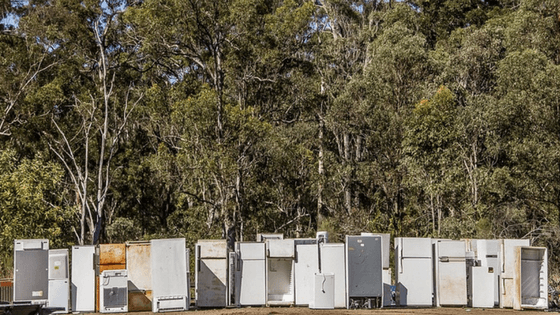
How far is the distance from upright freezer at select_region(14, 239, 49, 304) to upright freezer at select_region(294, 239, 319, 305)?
6.79 metres

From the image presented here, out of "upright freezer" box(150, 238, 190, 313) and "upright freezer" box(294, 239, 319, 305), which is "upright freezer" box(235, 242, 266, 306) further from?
"upright freezer" box(150, 238, 190, 313)

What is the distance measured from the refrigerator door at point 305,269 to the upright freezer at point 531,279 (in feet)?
18.0

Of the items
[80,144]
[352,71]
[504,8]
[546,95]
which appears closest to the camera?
[546,95]

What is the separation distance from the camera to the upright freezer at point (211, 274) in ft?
71.8

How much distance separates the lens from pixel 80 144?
46.2 meters

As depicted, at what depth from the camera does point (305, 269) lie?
2194 centimetres

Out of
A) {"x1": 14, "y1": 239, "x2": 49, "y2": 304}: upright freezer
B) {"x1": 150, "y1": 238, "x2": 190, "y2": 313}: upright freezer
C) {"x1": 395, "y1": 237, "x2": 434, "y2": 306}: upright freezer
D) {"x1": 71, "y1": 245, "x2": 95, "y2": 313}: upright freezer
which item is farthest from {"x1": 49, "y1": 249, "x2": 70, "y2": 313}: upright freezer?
{"x1": 395, "y1": 237, "x2": 434, "y2": 306}: upright freezer

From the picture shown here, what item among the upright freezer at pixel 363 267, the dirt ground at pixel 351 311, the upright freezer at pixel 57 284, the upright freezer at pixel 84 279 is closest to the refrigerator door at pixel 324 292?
→ the dirt ground at pixel 351 311

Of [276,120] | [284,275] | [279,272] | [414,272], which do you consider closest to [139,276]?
[279,272]

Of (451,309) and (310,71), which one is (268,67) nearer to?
(310,71)

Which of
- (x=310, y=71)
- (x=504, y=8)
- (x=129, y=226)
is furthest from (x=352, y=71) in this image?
(x=129, y=226)

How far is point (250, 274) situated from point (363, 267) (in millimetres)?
3163

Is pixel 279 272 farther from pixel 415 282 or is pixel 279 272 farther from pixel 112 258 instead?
pixel 112 258

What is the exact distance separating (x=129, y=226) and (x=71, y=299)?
82.2 feet
